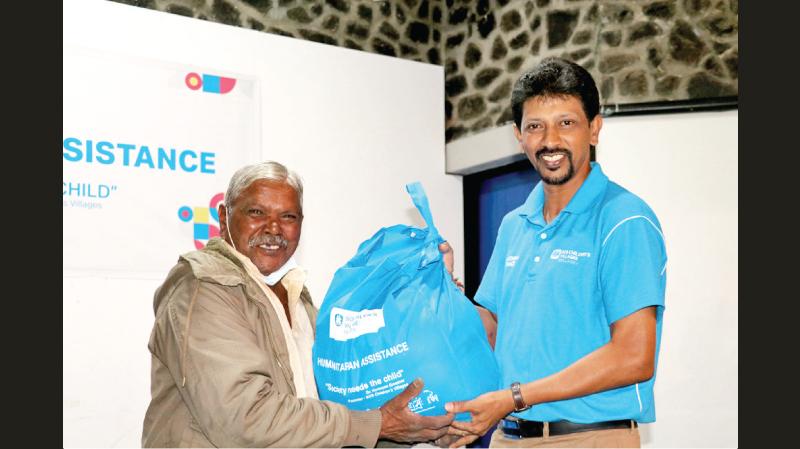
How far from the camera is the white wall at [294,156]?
3.60 metres

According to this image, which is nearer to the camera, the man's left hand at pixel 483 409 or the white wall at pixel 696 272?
the man's left hand at pixel 483 409

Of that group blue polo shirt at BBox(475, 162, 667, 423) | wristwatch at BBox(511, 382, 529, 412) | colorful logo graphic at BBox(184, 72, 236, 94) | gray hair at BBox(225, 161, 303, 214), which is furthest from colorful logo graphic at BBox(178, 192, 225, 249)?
wristwatch at BBox(511, 382, 529, 412)

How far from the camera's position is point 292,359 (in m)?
2.15

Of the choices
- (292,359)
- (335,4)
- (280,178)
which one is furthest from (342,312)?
(335,4)

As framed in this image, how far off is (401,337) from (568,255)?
46 centimetres

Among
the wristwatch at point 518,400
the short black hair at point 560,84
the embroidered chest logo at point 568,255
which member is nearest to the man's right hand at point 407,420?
the wristwatch at point 518,400

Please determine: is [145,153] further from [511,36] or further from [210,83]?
[511,36]

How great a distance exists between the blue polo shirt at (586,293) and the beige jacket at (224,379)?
406 millimetres

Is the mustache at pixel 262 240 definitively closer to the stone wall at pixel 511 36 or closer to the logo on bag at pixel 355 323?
the logo on bag at pixel 355 323

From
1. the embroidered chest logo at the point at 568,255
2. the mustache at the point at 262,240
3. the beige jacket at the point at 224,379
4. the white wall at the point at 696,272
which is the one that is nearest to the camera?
the beige jacket at the point at 224,379

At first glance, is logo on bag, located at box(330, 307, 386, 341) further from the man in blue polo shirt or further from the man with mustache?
the man in blue polo shirt

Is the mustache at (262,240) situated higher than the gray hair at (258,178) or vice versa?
the gray hair at (258,178)

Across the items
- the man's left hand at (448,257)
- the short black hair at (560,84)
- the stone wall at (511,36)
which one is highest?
the stone wall at (511,36)

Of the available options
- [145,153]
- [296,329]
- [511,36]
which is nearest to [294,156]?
[145,153]
